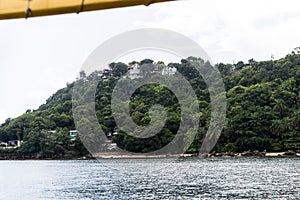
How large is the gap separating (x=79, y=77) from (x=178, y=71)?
860cm

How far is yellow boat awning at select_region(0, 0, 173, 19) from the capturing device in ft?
5.55

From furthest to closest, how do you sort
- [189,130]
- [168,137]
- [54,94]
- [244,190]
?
[54,94]
[189,130]
[168,137]
[244,190]

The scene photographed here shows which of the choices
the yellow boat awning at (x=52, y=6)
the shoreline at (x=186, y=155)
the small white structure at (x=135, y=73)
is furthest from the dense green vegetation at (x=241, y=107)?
the yellow boat awning at (x=52, y=6)

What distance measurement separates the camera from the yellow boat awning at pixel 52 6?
169cm

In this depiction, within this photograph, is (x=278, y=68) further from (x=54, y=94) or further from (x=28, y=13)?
(x=28, y=13)

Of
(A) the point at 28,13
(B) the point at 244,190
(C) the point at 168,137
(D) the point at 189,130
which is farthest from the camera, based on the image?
(D) the point at 189,130

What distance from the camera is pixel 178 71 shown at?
152 feet

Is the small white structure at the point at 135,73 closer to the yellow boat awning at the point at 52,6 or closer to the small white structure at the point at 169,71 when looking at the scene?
the small white structure at the point at 169,71

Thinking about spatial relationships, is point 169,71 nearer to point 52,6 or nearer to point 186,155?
point 186,155

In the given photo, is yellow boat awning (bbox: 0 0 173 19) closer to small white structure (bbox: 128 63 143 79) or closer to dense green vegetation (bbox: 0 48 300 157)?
dense green vegetation (bbox: 0 48 300 157)

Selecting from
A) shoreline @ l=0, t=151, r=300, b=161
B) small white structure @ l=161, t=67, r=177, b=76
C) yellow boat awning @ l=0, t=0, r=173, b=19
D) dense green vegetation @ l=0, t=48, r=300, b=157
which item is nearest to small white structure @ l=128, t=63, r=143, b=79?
dense green vegetation @ l=0, t=48, r=300, b=157

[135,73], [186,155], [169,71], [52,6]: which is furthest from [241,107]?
[52,6]

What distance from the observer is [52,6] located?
67.2 inches

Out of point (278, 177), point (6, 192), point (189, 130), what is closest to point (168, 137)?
point (189, 130)
